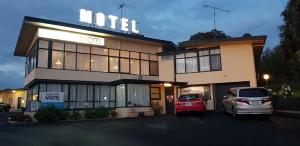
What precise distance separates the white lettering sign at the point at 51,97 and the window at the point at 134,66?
8367mm

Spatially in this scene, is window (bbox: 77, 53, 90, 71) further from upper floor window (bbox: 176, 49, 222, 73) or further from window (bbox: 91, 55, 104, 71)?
upper floor window (bbox: 176, 49, 222, 73)

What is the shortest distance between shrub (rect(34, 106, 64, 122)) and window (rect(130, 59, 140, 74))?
967 centimetres

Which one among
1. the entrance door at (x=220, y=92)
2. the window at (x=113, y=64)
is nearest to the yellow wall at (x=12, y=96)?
the window at (x=113, y=64)

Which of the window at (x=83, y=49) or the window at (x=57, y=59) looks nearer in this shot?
the window at (x=57, y=59)

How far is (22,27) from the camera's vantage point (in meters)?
24.9

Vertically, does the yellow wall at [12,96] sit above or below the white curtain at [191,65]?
below

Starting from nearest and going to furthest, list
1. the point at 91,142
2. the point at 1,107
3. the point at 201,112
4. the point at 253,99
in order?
the point at 91,142
the point at 253,99
the point at 201,112
the point at 1,107

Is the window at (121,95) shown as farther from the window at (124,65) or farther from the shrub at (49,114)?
the shrub at (49,114)

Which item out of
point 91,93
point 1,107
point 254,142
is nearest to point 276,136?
point 254,142

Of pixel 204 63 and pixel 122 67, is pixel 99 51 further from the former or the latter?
pixel 204 63

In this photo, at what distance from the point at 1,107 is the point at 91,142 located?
1576 inches

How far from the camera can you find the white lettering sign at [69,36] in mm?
24938

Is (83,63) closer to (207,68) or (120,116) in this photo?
(120,116)

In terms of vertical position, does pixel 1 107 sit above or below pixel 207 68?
below
